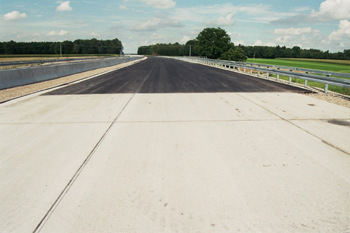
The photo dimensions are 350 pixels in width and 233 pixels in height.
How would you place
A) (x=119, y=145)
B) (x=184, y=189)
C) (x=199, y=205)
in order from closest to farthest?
(x=199, y=205), (x=184, y=189), (x=119, y=145)

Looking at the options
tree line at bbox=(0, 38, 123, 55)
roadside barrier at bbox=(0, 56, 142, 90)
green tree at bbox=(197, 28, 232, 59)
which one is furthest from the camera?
tree line at bbox=(0, 38, 123, 55)

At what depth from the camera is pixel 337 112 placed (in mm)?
9109

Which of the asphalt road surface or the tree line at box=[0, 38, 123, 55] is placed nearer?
the asphalt road surface

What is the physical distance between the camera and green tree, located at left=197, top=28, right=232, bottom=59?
11631cm

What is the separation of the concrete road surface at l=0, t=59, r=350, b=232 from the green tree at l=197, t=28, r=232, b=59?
365ft

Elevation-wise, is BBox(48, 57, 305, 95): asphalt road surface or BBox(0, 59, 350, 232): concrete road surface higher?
BBox(48, 57, 305, 95): asphalt road surface

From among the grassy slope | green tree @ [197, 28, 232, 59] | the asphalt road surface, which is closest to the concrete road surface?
the asphalt road surface

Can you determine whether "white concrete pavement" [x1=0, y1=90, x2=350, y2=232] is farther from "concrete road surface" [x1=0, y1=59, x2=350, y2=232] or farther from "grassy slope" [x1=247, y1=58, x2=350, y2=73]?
"grassy slope" [x1=247, y1=58, x2=350, y2=73]

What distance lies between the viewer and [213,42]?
11906 centimetres

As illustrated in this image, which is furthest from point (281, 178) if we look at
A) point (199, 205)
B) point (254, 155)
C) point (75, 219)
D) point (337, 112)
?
point (337, 112)

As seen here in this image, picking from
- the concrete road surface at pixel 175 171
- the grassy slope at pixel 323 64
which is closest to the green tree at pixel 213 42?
the grassy slope at pixel 323 64

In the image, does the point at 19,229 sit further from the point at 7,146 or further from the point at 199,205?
the point at 7,146

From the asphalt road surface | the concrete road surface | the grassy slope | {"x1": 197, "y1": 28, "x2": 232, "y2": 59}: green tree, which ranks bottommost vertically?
the concrete road surface

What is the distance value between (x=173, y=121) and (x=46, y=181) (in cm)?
423
